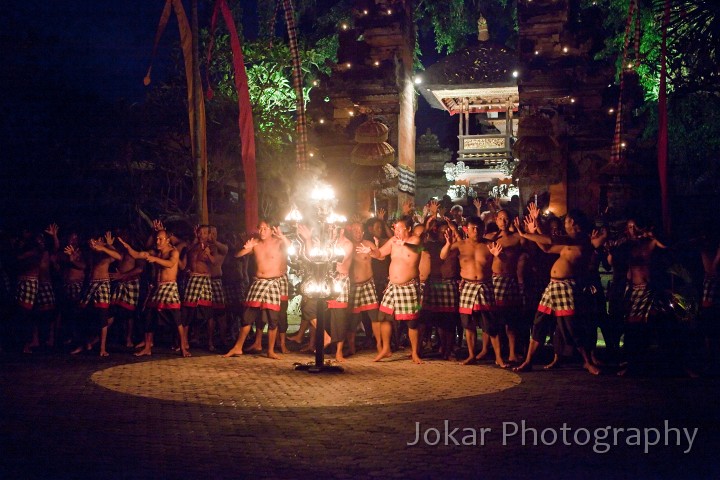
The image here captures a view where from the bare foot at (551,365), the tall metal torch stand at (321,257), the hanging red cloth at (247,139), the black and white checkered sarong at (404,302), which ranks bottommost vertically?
the bare foot at (551,365)

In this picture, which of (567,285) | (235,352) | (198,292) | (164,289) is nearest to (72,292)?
(164,289)

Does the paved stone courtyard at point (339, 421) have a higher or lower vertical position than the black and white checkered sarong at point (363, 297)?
lower

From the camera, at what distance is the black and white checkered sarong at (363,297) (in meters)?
11.3

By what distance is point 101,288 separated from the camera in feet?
38.0

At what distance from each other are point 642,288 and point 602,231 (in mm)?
1627

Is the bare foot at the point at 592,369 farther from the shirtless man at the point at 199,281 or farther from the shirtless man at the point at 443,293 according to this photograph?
the shirtless man at the point at 199,281

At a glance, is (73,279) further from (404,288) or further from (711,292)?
(711,292)

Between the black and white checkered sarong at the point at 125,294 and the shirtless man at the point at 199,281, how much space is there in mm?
835

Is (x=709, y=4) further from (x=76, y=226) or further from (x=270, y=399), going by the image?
(x=76, y=226)

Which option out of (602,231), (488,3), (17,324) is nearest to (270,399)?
(602,231)

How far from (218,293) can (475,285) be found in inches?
174

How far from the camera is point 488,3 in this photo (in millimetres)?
27859

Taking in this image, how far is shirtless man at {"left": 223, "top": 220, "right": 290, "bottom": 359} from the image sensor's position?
1099 centimetres

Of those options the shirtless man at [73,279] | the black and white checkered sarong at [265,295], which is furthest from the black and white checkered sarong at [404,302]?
the shirtless man at [73,279]
